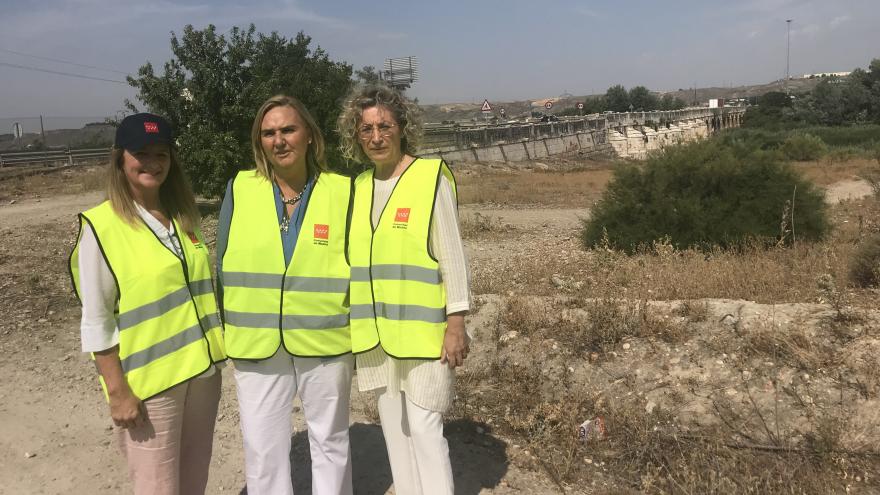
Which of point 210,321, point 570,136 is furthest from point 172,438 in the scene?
point 570,136

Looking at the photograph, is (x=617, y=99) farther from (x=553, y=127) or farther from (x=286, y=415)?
(x=286, y=415)

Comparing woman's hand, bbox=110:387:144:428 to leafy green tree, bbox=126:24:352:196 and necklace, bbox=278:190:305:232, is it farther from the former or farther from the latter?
leafy green tree, bbox=126:24:352:196

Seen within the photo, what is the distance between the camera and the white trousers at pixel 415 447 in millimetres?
2623

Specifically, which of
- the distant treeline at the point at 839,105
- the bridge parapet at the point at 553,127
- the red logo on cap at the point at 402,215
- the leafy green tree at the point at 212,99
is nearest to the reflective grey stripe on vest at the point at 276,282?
the red logo on cap at the point at 402,215

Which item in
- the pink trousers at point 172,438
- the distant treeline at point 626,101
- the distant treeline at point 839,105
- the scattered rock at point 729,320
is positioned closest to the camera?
the pink trousers at point 172,438

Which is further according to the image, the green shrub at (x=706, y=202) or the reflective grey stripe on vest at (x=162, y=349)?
the green shrub at (x=706, y=202)

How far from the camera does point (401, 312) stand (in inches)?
102

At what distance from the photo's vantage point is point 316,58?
61.3ft

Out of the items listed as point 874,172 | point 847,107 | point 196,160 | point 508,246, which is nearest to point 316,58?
point 196,160

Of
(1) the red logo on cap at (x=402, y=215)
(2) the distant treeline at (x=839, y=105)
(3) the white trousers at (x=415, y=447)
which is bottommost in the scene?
(3) the white trousers at (x=415, y=447)

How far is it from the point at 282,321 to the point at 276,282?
0.16 m

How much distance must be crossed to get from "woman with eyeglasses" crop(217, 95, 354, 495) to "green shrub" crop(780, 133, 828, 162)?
38428 millimetres

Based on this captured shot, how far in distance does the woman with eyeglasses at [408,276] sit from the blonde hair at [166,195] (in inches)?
27.9

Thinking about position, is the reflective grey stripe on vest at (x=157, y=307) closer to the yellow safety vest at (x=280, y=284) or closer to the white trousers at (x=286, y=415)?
the yellow safety vest at (x=280, y=284)
